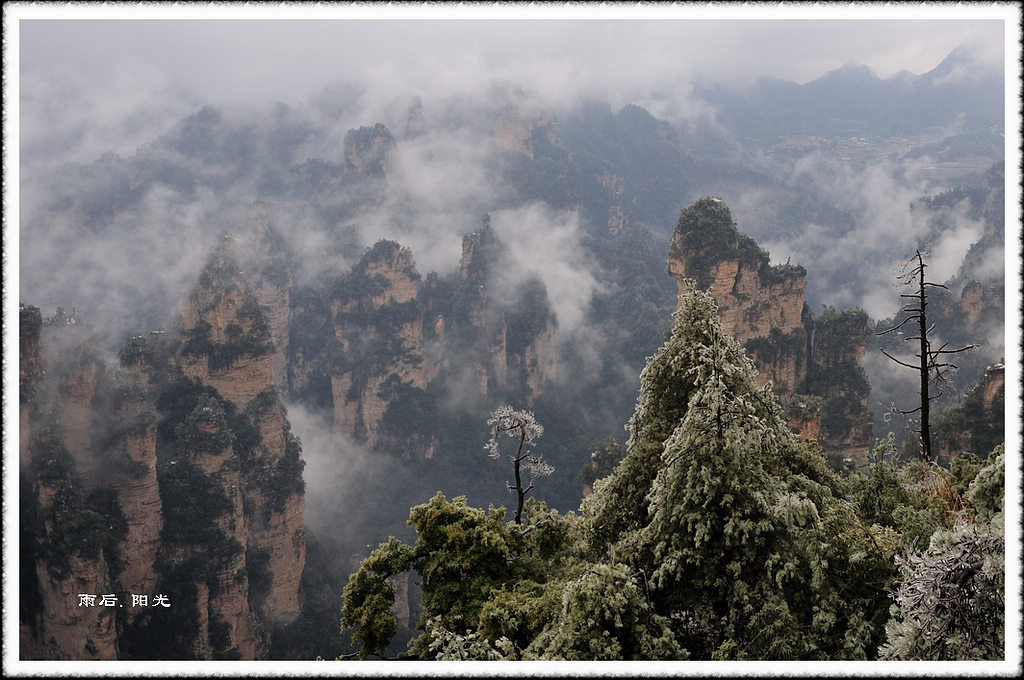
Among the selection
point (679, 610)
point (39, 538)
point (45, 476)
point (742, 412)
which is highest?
point (742, 412)

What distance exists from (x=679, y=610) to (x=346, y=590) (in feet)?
14.3

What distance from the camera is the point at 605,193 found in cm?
9956

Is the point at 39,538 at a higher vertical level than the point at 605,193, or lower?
lower

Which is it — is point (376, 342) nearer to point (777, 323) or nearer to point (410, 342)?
point (410, 342)

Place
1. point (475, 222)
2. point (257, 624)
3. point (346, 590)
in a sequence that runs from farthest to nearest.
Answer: point (475, 222) → point (257, 624) → point (346, 590)

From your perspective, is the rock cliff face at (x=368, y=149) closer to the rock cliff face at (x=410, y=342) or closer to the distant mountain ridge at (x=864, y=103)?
the rock cliff face at (x=410, y=342)

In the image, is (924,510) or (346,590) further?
(346,590)

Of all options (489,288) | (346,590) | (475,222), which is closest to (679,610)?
(346,590)

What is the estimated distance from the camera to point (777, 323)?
33.1 meters

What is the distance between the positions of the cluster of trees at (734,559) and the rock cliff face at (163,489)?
1651 centimetres

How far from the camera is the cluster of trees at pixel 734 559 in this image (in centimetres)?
518

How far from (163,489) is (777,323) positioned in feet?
92.0

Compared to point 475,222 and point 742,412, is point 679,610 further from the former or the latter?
point 475,222

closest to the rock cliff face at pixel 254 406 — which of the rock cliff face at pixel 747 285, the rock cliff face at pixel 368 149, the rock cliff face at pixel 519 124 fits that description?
the rock cliff face at pixel 747 285
